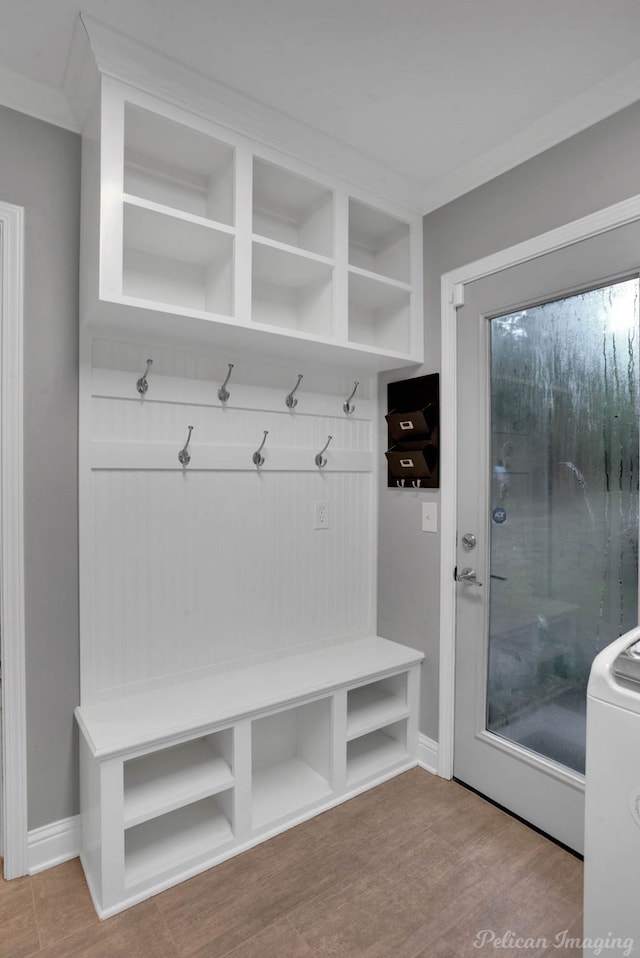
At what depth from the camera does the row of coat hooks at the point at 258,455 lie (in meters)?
1.99

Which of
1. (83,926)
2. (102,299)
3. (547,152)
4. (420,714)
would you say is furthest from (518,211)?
(83,926)

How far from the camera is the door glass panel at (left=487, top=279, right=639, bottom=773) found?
5.57 feet

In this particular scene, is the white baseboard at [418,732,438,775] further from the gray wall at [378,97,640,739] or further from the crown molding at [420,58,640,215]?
the crown molding at [420,58,640,215]

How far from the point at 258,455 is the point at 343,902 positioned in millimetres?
1553

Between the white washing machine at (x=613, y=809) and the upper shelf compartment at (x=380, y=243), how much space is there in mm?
1835

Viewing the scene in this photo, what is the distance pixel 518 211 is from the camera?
6.46 feet

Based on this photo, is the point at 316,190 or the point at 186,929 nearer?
the point at 186,929

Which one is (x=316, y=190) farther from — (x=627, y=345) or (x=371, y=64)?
(x=627, y=345)

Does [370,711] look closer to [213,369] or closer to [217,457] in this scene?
[217,457]

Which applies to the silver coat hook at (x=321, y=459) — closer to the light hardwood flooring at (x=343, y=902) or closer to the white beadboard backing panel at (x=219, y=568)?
the white beadboard backing panel at (x=219, y=568)

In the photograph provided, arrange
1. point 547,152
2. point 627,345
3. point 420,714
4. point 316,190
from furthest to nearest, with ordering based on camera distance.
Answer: point 420,714
point 316,190
point 547,152
point 627,345

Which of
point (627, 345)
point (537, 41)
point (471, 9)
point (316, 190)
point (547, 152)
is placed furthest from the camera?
point (316, 190)

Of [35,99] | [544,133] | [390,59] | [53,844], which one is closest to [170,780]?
[53,844]

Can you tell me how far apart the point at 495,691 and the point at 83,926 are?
157 cm
